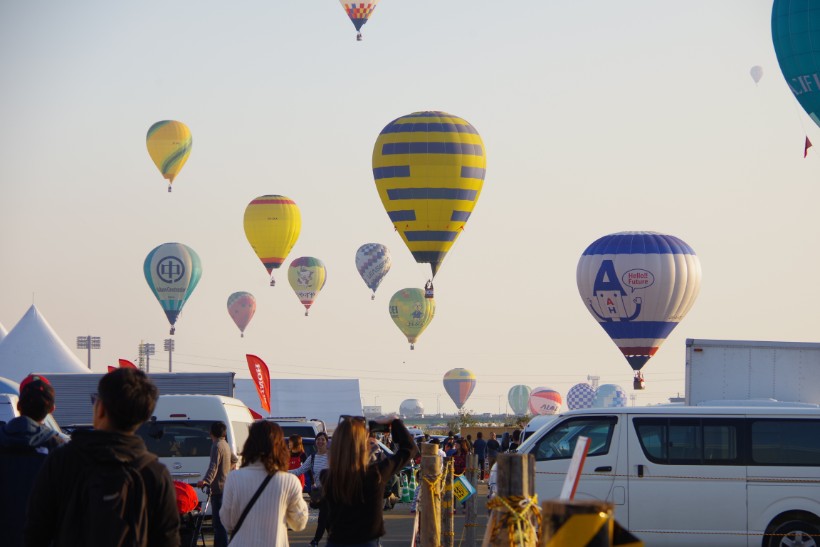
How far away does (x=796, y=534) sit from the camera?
15.1 meters

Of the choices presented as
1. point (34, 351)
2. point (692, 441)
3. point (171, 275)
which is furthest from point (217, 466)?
point (171, 275)

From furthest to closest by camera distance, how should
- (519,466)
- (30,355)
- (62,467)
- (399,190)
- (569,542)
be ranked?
(30,355) → (399,190) → (519,466) → (62,467) → (569,542)

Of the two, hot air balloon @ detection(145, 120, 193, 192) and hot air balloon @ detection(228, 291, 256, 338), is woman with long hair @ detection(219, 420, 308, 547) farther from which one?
hot air balloon @ detection(228, 291, 256, 338)

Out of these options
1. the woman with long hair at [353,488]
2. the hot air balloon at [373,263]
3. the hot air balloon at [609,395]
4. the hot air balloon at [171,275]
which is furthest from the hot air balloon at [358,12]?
the hot air balloon at [609,395]

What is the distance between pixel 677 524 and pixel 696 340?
694 cm

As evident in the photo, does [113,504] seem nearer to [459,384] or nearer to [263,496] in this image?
[263,496]

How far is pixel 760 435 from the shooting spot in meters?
15.4

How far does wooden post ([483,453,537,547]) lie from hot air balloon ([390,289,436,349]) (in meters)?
83.7

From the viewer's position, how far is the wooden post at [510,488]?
668 centimetres

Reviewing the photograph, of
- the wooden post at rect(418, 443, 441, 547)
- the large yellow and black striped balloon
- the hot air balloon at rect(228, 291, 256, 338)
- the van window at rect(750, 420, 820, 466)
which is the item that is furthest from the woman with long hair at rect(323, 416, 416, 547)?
the hot air balloon at rect(228, 291, 256, 338)

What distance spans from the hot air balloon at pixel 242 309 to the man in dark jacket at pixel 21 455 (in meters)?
89.1

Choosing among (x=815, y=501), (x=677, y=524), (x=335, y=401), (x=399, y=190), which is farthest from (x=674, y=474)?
(x=335, y=401)

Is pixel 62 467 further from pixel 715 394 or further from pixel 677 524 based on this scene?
pixel 715 394

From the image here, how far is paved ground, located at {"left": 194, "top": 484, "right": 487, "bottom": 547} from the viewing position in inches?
732
